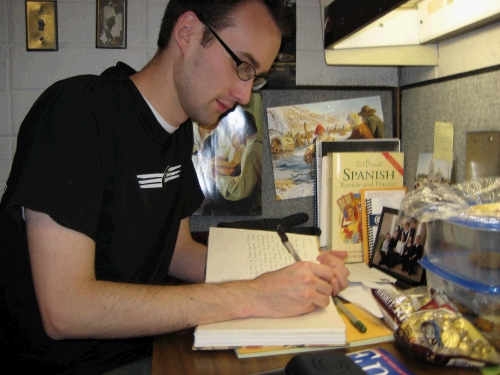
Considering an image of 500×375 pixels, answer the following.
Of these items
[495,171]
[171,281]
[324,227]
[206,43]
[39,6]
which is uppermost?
[39,6]

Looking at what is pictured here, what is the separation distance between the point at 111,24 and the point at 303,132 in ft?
1.70

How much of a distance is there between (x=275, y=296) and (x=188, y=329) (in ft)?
0.45

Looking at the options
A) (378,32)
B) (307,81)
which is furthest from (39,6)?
(378,32)

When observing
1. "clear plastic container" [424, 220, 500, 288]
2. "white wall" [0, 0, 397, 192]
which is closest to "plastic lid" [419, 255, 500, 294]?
"clear plastic container" [424, 220, 500, 288]

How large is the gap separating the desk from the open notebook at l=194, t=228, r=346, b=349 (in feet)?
0.05

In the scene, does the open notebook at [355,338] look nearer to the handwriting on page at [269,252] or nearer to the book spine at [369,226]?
the handwriting on page at [269,252]

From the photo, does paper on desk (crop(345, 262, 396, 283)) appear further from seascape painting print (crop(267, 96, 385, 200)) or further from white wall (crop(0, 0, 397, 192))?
white wall (crop(0, 0, 397, 192))

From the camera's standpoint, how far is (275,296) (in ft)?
1.85

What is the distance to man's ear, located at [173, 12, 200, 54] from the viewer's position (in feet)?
2.31

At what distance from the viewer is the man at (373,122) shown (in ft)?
3.40

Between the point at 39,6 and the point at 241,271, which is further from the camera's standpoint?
the point at 39,6

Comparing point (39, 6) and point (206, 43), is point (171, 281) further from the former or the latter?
point (39, 6)

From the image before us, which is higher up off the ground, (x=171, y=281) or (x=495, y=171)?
(x=495, y=171)

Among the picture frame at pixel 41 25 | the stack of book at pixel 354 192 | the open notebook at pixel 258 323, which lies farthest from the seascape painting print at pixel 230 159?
the picture frame at pixel 41 25
